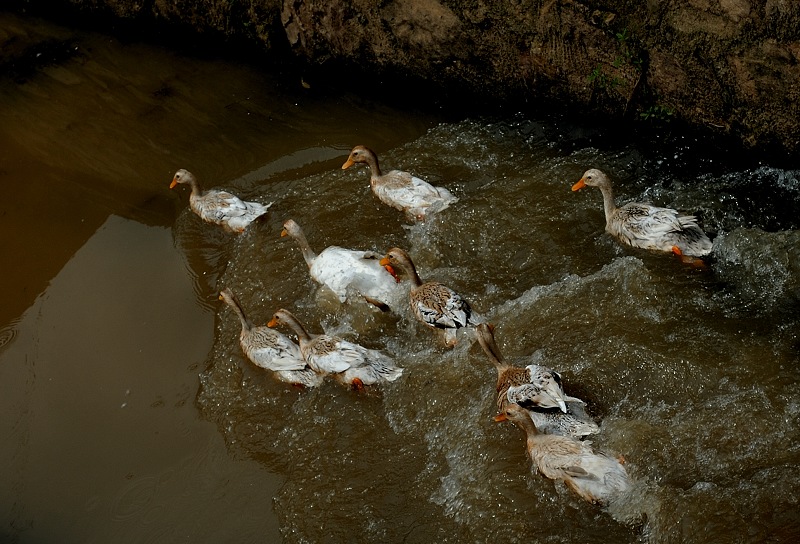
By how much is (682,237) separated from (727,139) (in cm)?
136

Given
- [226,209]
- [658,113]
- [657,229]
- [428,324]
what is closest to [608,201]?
[657,229]

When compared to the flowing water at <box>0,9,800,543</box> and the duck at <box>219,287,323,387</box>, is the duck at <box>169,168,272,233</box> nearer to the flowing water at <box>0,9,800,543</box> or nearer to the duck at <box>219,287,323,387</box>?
the flowing water at <box>0,9,800,543</box>

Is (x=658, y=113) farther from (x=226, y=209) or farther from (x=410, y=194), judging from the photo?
(x=226, y=209)

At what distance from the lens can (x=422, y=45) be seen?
784 centimetres

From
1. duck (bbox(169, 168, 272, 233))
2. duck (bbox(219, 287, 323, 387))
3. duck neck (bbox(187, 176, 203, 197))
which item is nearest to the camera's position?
duck (bbox(219, 287, 323, 387))

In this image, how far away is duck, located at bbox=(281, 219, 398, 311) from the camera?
6.24 m

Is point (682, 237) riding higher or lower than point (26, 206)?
higher

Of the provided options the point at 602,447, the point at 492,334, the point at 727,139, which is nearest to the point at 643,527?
the point at 602,447

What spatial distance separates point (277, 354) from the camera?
5.81 m

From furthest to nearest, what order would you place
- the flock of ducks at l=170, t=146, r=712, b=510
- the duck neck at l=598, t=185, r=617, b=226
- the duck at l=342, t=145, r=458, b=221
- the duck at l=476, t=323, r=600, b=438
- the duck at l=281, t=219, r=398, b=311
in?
the duck at l=342, t=145, r=458, b=221 → the duck neck at l=598, t=185, r=617, b=226 → the duck at l=281, t=219, r=398, b=311 → the duck at l=476, t=323, r=600, b=438 → the flock of ducks at l=170, t=146, r=712, b=510

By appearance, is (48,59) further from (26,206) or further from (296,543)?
(296,543)

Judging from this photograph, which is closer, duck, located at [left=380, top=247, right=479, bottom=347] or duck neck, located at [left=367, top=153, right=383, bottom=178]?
duck, located at [left=380, top=247, right=479, bottom=347]

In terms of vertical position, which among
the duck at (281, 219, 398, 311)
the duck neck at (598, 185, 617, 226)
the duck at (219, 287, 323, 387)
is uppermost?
the duck neck at (598, 185, 617, 226)

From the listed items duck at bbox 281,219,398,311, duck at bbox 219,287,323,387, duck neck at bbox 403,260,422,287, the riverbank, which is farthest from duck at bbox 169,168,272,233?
the riverbank
